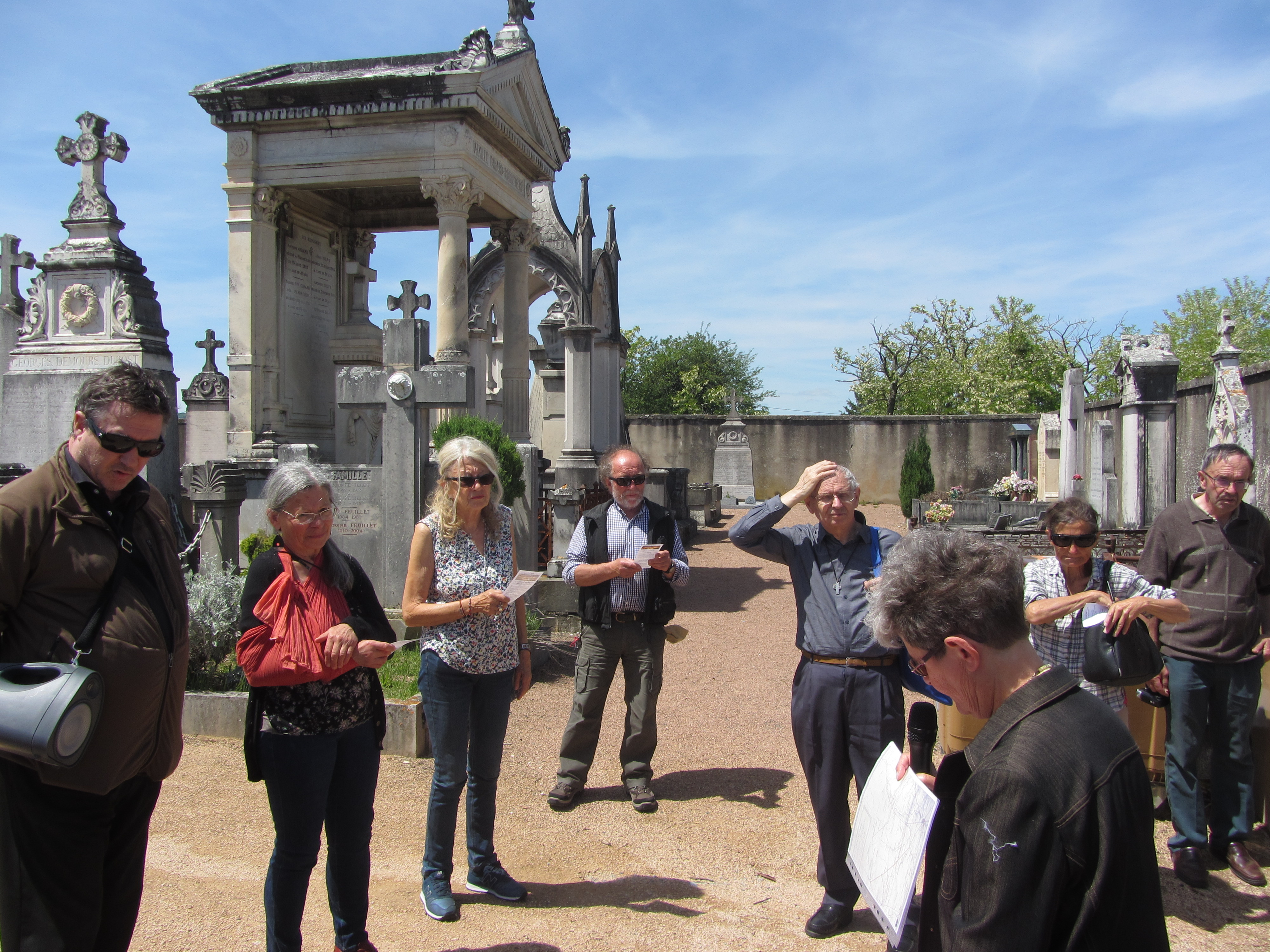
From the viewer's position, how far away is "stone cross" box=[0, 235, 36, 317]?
10.3m

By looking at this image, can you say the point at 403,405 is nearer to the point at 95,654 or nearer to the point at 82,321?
the point at 82,321

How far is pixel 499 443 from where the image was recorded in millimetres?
8125

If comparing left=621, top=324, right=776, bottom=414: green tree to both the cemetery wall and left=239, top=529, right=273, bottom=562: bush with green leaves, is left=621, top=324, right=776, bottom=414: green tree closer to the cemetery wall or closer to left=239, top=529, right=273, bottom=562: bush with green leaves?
the cemetery wall

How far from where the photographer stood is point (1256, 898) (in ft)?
12.2

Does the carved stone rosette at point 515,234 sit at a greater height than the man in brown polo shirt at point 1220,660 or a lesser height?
greater

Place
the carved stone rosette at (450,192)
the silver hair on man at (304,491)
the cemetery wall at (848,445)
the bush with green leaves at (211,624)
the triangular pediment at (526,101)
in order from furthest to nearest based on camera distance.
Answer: the cemetery wall at (848,445) → the triangular pediment at (526,101) → the carved stone rosette at (450,192) → the bush with green leaves at (211,624) → the silver hair on man at (304,491)

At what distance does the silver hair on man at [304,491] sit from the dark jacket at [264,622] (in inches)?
1.7

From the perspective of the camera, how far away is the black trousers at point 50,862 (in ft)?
7.56

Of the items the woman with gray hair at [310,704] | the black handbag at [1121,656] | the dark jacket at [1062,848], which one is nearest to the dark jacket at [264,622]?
the woman with gray hair at [310,704]

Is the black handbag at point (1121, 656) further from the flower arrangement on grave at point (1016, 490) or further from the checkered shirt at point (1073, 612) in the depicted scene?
the flower arrangement on grave at point (1016, 490)

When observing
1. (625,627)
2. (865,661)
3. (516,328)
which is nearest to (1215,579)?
(865,661)

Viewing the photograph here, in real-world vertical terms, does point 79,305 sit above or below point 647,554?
above

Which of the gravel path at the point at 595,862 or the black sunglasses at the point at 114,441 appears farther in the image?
the gravel path at the point at 595,862

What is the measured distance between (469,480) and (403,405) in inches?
142
